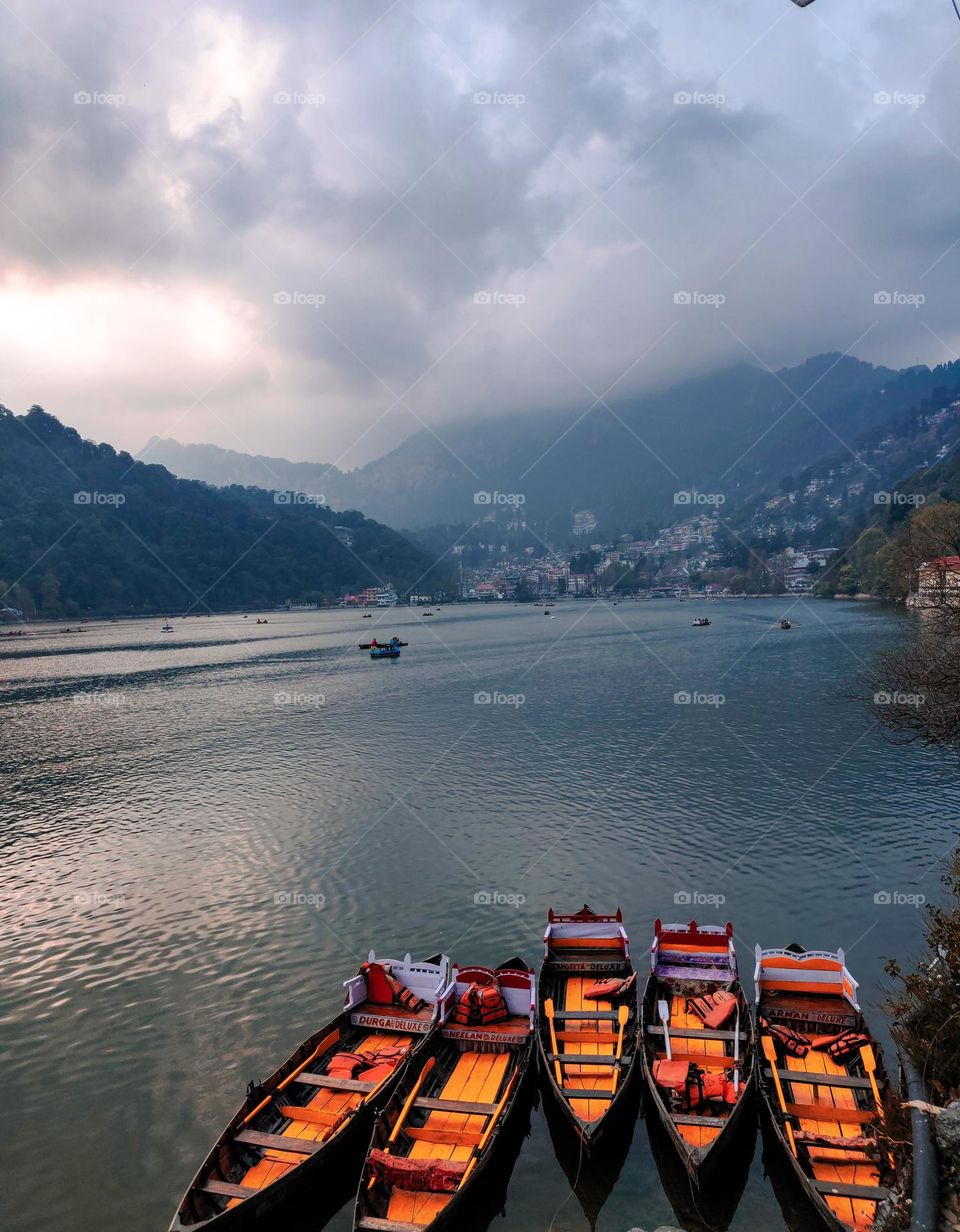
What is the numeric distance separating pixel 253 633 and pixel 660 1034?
166m

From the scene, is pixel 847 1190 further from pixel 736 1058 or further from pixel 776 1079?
pixel 736 1058

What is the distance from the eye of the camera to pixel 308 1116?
14070mm

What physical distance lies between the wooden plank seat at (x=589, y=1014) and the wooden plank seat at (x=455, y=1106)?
3.61 metres

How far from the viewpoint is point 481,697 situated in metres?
70.8

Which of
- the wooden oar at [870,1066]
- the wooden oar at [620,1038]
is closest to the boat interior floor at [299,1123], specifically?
the wooden oar at [620,1038]

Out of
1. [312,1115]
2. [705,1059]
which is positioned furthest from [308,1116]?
[705,1059]

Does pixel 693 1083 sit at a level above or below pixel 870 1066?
above

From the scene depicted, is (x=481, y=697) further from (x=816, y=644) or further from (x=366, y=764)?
(x=816, y=644)

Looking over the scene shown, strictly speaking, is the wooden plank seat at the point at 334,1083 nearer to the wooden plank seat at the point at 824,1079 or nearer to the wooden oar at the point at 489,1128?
the wooden oar at the point at 489,1128

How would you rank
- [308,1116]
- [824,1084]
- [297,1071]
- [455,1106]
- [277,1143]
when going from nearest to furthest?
[277,1143]
[308,1116]
[455,1106]
[824,1084]
[297,1071]

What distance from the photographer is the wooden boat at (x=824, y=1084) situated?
11.8 m

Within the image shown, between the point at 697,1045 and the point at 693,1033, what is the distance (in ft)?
0.80

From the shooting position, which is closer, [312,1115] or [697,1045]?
[312,1115]

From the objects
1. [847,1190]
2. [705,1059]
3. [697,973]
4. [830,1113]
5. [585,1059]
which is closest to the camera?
[847,1190]
